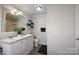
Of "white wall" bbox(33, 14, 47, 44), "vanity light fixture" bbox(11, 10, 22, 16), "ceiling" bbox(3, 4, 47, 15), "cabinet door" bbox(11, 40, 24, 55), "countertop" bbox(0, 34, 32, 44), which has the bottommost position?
"cabinet door" bbox(11, 40, 24, 55)

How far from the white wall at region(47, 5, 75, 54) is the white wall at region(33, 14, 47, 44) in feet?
0.22

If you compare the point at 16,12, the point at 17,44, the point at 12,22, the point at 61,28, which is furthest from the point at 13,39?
the point at 61,28

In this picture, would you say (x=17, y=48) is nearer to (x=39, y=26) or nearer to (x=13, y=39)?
(x=13, y=39)

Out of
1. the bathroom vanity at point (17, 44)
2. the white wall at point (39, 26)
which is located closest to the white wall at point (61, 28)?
the white wall at point (39, 26)

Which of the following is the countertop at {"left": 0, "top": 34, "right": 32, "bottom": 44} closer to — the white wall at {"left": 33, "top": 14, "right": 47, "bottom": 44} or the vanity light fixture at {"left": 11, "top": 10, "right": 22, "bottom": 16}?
the white wall at {"left": 33, "top": 14, "right": 47, "bottom": 44}

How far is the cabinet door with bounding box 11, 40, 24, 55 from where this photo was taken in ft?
3.74

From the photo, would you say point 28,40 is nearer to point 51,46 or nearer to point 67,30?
point 51,46

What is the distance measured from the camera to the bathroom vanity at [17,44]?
1.09 meters

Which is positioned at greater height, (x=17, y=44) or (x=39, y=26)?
(x=39, y=26)

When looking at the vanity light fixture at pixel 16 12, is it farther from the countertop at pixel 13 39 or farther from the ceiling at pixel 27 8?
the countertop at pixel 13 39

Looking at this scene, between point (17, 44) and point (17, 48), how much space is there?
0.06 metres

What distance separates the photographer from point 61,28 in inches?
47.3

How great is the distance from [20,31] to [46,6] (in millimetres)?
566

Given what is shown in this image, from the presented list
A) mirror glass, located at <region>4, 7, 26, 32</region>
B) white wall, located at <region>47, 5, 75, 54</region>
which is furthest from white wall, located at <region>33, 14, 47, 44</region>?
mirror glass, located at <region>4, 7, 26, 32</region>
